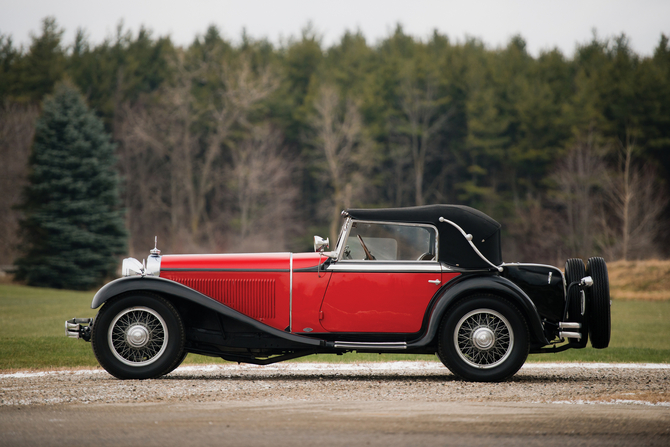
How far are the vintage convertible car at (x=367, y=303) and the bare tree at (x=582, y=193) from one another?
44291 mm

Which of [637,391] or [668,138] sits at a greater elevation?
[668,138]

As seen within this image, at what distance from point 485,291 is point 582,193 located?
152 feet

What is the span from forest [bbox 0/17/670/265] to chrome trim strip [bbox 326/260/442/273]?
40318 mm

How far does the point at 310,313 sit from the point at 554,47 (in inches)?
2531

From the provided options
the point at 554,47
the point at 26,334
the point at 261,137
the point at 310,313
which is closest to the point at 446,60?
the point at 554,47

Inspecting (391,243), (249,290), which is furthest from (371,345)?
(249,290)

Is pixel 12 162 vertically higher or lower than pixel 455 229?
higher

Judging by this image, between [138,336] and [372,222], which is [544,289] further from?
[138,336]

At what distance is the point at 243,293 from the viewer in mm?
7887

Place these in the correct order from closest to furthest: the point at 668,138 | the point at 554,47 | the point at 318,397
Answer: the point at 318,397
the point at 668,138
the point at 554,47

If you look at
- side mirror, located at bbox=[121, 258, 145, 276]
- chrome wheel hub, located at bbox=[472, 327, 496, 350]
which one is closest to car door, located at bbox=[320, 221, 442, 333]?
chrome wheel hub, located at bbox=[472, 327, 496, 350]

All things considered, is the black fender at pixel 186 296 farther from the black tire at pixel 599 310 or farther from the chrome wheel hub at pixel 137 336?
the black tire at pixel 599 310

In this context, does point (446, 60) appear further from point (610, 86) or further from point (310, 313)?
point (310, 313)

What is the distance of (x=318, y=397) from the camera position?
6.47 metres
